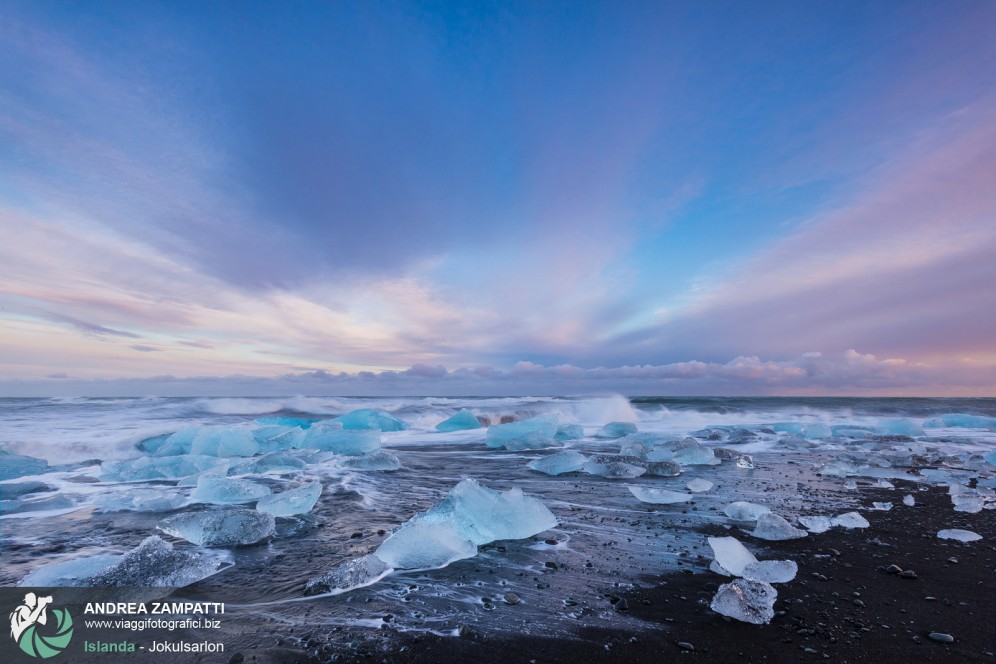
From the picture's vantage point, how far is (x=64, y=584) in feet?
9.82

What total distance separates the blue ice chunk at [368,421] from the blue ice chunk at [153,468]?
5.36 meters

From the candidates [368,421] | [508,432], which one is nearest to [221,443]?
[368,421]

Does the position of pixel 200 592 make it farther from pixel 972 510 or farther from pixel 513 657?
pixel 972 510

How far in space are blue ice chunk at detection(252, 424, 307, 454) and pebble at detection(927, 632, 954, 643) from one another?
10370 mm

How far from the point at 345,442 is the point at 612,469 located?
5860mm

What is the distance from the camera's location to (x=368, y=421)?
45.3 ft

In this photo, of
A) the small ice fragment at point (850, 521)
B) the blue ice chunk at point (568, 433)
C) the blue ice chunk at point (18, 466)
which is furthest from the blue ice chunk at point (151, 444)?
the small ice fragment at point (850, 521)

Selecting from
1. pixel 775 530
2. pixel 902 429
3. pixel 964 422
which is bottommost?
pixel 964 422

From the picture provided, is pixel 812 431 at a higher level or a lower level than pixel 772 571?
lower

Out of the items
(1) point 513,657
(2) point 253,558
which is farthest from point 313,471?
(1) point 513,657

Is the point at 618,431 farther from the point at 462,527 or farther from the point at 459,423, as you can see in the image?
the point at 462,527

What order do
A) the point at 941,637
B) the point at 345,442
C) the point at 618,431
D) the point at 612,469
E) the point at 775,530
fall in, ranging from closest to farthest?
1. the point at 941,637
2. the point at 775,530
3. the point at 612,469
4. the point at 345,442
5. the point at 618,431

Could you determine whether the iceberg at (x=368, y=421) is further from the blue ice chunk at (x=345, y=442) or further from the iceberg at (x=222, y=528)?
the iceberg at (x=222, y=528)

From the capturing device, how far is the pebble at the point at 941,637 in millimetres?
2338
